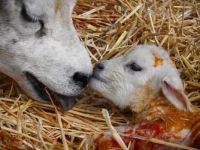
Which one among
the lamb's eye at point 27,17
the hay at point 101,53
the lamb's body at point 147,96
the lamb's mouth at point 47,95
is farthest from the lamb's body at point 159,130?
the lamb's eye at point 27,17

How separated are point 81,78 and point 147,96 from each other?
37 cm

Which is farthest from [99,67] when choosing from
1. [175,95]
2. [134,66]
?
[175,95]

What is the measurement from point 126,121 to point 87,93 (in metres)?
0.28

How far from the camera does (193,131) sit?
117 inches

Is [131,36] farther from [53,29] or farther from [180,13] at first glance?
[53,29]

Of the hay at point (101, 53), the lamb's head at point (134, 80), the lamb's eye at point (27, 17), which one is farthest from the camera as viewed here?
the lamb's head at point (134, 80)

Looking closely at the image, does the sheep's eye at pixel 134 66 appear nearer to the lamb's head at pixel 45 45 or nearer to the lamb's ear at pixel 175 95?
the lamb's ear at pixel 175 95

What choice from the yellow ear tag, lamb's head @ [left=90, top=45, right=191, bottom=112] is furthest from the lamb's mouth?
the yellow ear tag

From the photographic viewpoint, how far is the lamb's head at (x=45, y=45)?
3.00 m

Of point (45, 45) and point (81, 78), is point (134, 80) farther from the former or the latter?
point (45, 45)

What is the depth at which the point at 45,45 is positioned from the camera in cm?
304

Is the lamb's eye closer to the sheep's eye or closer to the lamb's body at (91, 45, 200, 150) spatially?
the lamb's body at (91, 45, 200, 150)

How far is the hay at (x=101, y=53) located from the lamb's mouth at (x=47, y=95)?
5 centimetres

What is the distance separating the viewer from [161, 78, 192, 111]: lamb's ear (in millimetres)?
3045
